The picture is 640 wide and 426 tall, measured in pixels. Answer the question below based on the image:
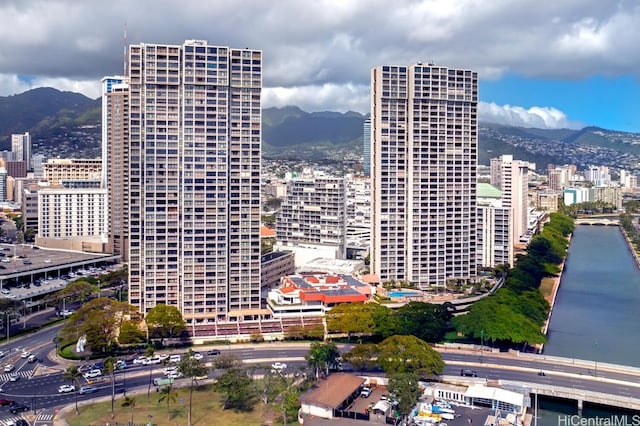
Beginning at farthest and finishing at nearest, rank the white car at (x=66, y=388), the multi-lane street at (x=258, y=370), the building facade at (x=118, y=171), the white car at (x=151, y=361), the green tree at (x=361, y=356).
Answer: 1. the building facade at (x=118, y=171)
2. the white car at (x=151, y=361)
3. the green tree at (x=361, y=356)
4. the white car at (x=66, y=388)
5. the multi-lane street at (x=258, y=370)

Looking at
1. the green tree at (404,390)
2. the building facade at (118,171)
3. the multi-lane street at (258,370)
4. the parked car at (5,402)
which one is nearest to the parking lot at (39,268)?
the building facade at (118,171)

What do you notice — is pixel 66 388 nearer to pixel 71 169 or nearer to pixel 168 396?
pixel 168 396

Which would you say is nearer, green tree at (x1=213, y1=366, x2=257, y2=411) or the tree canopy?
green tree at (x1=213, y1=366, x2=257, y2=411)

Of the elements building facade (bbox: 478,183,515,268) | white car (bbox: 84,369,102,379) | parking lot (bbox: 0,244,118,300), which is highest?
building facade (bbox: 478,183,515,268)

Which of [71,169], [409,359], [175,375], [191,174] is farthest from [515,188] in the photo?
[71,169]

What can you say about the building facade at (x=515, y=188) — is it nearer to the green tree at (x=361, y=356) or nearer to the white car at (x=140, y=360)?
the green tree at (x=361, y=356)

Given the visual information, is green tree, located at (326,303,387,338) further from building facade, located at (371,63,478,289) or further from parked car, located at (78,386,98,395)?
parked car, located at (78,386,98,395)

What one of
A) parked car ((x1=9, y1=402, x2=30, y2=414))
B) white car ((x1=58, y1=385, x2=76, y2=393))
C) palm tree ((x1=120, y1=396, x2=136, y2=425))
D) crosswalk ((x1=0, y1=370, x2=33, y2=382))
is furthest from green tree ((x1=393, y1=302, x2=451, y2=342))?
crosswalk ((x1=0, y1=370, x2=33, y2=382))

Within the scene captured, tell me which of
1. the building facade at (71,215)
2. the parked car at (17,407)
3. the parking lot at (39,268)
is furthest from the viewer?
the building facade at (71,215)
